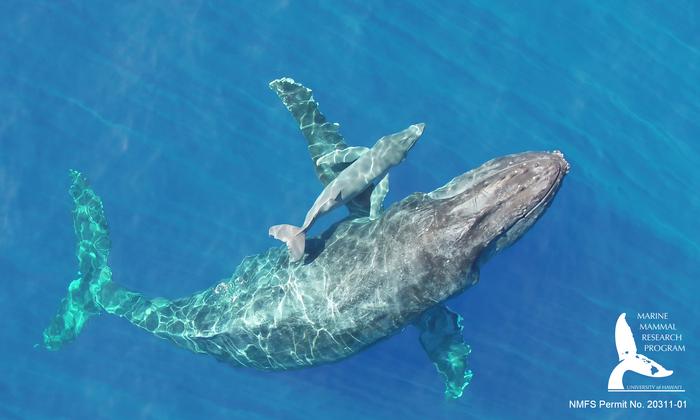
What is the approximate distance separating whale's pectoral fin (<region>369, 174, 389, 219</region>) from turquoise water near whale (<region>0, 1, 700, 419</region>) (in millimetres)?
2306

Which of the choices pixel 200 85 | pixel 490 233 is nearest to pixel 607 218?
pixel 490 233

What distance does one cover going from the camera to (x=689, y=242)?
20.1 meters

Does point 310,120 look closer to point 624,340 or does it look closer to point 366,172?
point 366,172

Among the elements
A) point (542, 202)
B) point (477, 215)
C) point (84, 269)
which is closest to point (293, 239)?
point (477, 215)

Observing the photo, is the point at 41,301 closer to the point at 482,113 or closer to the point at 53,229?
the point at 53,229

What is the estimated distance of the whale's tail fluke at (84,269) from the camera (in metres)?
17.8

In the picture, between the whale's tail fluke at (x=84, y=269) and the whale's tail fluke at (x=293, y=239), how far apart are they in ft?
19.4

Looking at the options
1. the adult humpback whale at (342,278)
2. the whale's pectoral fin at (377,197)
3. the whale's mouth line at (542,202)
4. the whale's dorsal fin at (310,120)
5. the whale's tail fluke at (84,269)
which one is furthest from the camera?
the whale's tail fluke at (84,269)

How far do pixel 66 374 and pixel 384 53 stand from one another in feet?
42.3

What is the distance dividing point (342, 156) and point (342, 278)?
4041 mm

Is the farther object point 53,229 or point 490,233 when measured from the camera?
point 53,229

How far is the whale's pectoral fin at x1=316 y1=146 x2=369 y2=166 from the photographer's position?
664 inches

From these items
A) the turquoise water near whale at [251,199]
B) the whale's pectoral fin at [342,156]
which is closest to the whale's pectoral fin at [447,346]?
the turquoise water near whale at [251,199]

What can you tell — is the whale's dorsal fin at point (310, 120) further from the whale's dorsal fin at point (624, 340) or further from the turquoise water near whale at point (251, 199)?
the whale's dorsal fin at point (624, 340)
